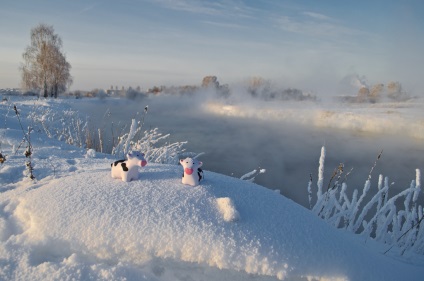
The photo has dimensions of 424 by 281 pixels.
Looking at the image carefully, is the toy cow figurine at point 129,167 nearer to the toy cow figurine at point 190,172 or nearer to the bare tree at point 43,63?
the toy cow figurine at point 190,172

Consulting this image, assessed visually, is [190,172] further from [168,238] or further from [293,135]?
[293,135]

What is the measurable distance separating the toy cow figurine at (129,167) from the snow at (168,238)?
0.19 feet

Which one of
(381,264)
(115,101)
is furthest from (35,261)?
(115,101)

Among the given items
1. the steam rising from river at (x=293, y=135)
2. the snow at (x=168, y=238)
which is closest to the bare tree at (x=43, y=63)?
the steam rising from river at (x=293, y=135)

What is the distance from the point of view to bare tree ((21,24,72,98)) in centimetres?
2656

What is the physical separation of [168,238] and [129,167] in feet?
2.60

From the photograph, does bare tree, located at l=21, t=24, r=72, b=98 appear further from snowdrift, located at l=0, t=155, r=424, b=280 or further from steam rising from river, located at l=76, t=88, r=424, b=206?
snowdrift, located at l=0, t=155, r=424, b=280

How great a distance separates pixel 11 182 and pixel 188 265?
2.47 metres

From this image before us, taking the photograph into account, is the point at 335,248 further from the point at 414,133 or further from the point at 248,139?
the point at 248,139

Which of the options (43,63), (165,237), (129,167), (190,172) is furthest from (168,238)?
(43,63)

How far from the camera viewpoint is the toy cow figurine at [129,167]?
8.20ft

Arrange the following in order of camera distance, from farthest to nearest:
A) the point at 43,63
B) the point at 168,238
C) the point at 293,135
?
the point at 43,63
the point at 293,135
the point at 168,238

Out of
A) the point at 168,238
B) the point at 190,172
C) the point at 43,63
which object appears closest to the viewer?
the point at 168,238

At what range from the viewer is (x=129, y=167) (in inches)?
98.6
